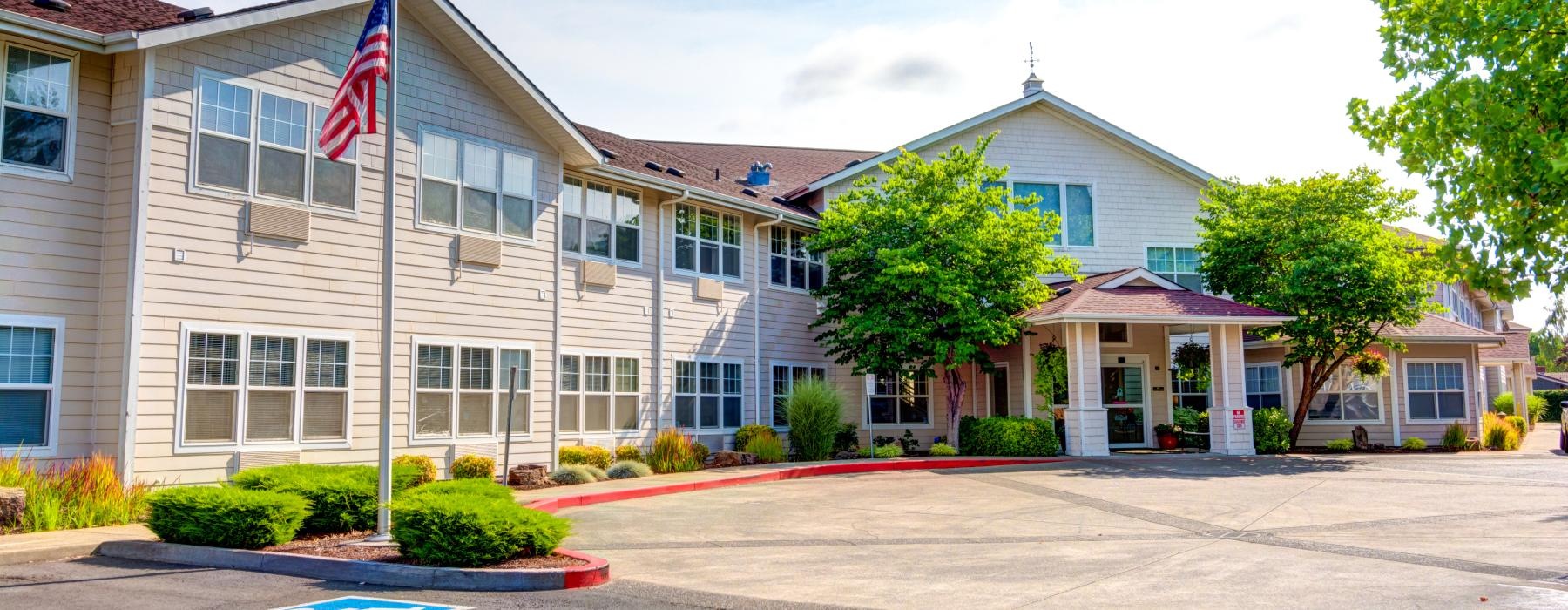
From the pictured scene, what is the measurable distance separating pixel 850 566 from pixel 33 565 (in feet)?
22.6

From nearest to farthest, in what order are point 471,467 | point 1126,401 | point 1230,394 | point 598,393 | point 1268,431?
point 471,467
point 598,393
point 1230,394
point 1268,431
point 1126,401

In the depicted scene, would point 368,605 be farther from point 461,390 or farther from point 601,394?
point 601,394

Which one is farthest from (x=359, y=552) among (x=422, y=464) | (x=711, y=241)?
(x=711, y=241)

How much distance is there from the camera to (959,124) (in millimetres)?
27219

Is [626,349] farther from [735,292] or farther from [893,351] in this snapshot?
[893,351]

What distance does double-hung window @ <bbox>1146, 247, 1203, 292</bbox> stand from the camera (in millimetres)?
28359

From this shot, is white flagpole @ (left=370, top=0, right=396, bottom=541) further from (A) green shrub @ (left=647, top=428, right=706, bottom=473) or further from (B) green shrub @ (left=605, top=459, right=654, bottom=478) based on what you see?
(A) green shrub @ (left=647, top=428, right=706, bottom=473)

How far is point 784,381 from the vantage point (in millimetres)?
23906

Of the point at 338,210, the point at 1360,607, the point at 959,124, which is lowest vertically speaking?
the point at 1360,607

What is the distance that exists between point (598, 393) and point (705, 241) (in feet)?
13.7

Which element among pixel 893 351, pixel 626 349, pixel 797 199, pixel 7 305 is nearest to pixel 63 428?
pixel 7 305

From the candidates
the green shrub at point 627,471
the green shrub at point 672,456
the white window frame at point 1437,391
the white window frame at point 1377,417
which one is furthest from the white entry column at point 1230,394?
the green shrub at point 627,471

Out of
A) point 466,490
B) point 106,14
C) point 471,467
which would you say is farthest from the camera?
point 471,467

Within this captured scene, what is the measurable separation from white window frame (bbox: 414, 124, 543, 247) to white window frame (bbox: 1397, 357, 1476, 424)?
20650mm
